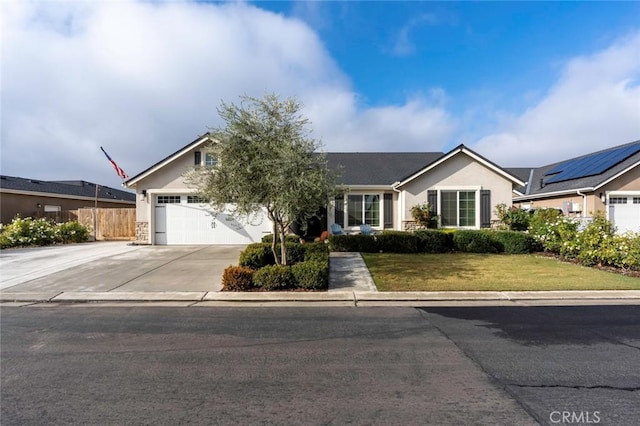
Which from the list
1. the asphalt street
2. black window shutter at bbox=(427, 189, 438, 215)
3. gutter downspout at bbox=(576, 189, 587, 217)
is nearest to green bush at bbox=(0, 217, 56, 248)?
the asphalt street

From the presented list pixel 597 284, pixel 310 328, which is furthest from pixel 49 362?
pixel 597 284

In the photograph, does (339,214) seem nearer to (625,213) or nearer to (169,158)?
(169,158)

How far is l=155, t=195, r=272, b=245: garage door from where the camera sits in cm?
1781

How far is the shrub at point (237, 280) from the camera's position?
353 inches

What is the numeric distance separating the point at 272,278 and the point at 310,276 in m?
0.96

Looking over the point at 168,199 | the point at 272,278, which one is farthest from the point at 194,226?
the point at 272,278

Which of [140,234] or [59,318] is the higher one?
[140,234]

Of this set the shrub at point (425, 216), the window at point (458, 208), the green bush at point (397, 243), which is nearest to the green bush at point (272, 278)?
the green bush at point (397, 243)

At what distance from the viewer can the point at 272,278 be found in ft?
29.3

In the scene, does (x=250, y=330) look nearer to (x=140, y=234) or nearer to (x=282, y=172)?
(x=282, y=172)

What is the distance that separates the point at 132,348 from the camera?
206 inches

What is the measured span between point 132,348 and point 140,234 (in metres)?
14.2

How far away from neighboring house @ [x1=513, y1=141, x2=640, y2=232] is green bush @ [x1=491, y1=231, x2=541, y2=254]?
14.6 ft

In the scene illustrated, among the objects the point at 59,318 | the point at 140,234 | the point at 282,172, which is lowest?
the point at 59,318
